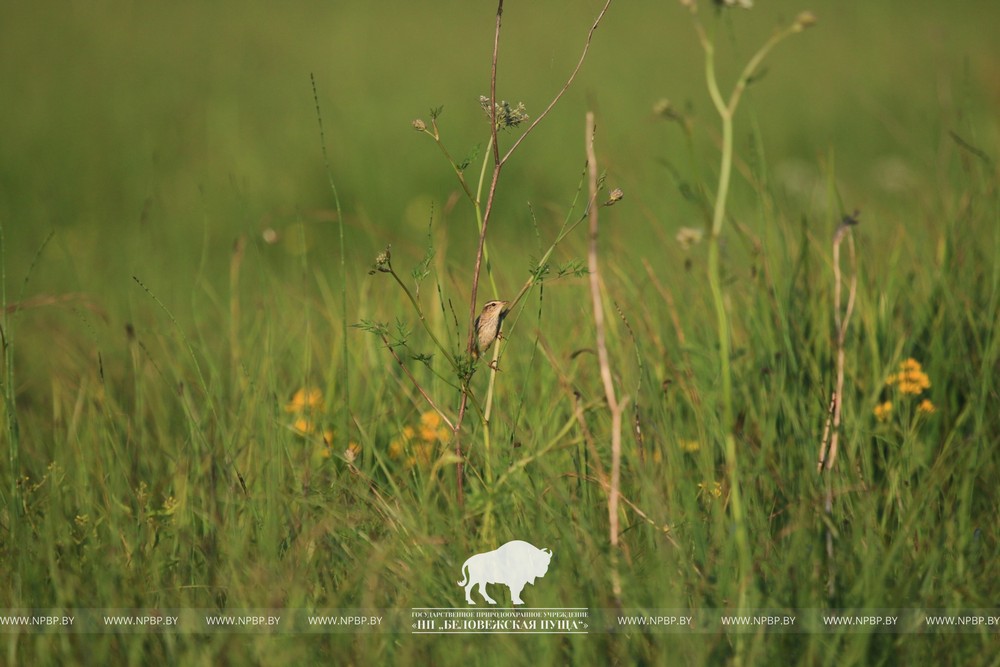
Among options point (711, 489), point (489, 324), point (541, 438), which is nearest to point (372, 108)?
point (541, 438)

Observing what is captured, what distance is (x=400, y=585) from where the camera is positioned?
1.32 metres

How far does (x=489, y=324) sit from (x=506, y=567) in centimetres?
40

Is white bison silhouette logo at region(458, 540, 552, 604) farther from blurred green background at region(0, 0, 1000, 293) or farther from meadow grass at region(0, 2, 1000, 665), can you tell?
blurred green background at region(0, 0, 1000, 293)

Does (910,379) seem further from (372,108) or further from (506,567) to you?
(372,108)

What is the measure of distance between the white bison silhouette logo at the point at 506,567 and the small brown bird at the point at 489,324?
0.33 meters

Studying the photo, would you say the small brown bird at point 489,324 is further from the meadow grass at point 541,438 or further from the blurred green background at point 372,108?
the blurred green background at point 372,108

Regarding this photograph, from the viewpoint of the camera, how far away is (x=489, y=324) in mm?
1374

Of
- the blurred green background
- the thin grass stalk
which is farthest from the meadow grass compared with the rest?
the blurred green background

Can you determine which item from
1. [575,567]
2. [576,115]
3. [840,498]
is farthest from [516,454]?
[576,115]

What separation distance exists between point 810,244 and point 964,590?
4.14 ft

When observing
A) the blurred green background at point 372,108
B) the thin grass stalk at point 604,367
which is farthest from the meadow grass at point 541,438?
the blurred green background at point 372,108

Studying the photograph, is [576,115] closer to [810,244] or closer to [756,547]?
[810,244]

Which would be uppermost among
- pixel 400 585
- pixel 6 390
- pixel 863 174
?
pixel 6 390

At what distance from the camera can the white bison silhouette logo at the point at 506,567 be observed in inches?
51.0
